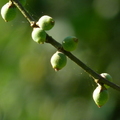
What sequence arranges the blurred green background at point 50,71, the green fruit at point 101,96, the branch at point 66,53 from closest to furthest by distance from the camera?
the branch at point 66,53, the green fruit at point 101,96, the blurred green background at point 50,71

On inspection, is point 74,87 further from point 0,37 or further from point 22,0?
point 22,0

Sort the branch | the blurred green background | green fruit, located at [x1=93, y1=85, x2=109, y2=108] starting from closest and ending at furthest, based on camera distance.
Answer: the branch, green fruit, located at [x1=93, y1=85, x2=109, y2=108], the blurred green background

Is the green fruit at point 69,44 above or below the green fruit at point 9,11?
below

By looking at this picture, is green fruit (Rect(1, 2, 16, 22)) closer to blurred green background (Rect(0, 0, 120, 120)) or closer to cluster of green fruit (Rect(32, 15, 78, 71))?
cluster of green fruit (Rect(32, 15, 78, 71))

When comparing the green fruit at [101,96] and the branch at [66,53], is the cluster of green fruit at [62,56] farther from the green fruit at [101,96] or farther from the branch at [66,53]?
the green fruit at [101,96]

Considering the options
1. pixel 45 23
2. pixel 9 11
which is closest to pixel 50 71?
pixel 9 11

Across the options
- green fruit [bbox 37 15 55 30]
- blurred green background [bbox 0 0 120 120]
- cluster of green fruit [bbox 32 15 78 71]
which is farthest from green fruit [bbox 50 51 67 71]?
blurred green background [bbox 0 0 120 120]

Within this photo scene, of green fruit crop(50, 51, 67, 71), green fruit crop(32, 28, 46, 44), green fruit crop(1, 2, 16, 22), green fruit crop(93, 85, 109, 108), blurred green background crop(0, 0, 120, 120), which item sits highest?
green fruit crop(1, 2, 16, 22)

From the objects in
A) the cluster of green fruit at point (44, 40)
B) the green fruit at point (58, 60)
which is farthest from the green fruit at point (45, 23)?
the green fruit at point (58, 60)

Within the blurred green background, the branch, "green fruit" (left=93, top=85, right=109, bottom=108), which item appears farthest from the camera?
the blurred green background
